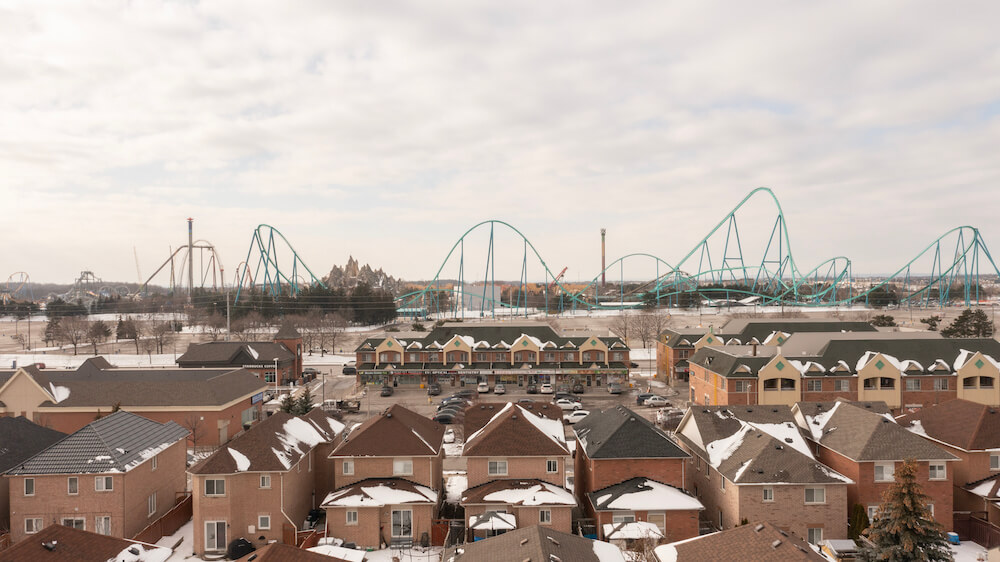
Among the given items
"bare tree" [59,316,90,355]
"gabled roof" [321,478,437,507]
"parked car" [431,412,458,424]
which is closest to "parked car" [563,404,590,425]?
"parked car" [431,412,458,424]

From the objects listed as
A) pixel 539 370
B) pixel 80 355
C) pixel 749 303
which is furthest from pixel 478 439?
pixel 749 303

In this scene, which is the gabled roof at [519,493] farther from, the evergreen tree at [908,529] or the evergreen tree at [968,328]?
the evergreen tree at [968,328]

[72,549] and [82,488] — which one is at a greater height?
[82,488]

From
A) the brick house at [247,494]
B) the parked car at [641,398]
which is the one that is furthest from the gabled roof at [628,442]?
the parked car at [641,398]

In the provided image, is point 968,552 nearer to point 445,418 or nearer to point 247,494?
point 247,494

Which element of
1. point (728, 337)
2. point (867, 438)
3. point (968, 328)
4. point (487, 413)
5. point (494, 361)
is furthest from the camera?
point (968, 328)

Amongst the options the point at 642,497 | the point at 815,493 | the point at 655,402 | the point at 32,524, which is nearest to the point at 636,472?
the point at 642,497
